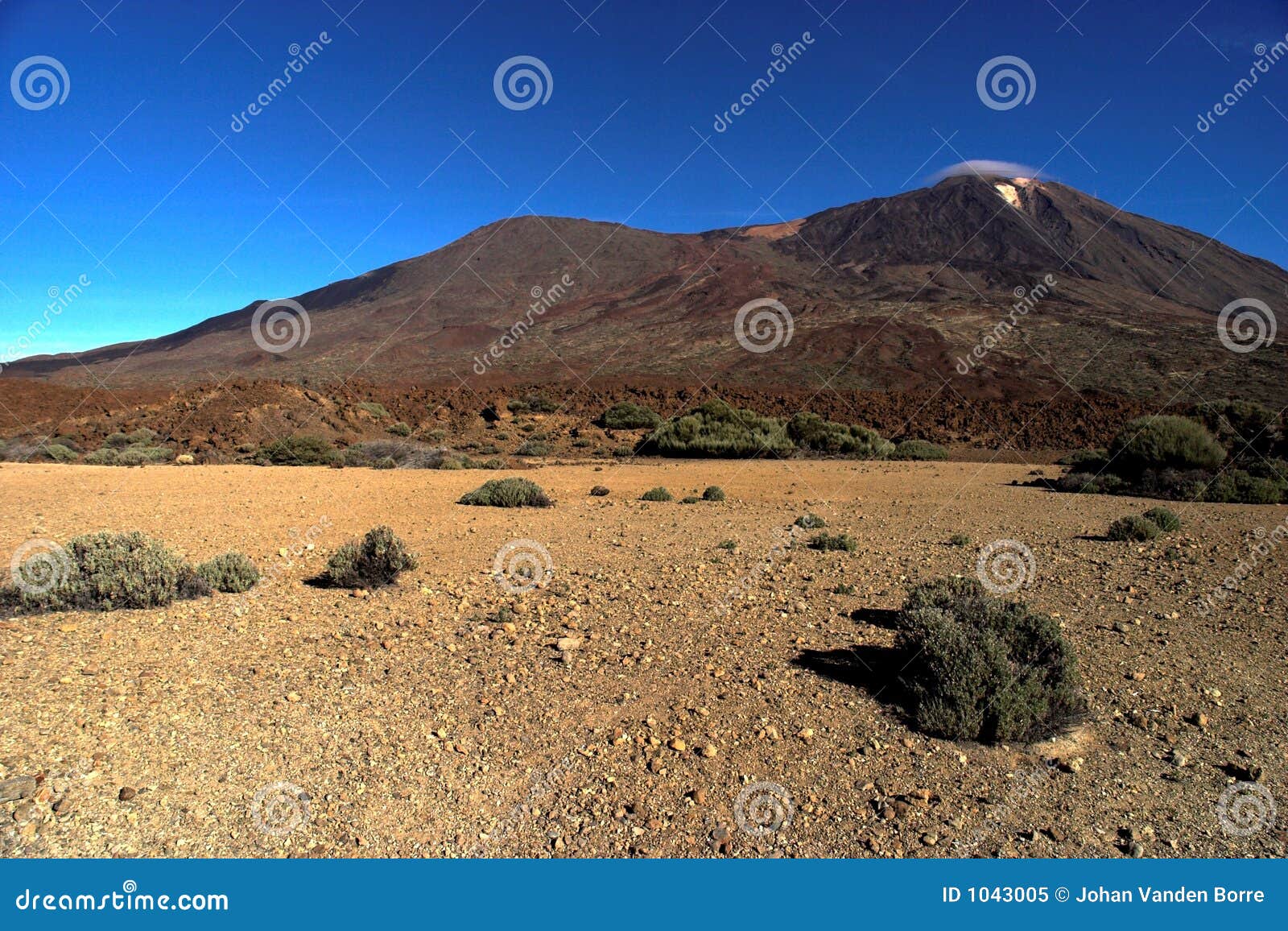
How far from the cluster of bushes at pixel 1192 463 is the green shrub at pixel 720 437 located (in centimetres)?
766

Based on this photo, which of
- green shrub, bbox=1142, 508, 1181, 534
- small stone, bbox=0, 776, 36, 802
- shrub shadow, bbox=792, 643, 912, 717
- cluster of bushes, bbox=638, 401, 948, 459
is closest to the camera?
small stone, bbox=0, 776, 36, 802

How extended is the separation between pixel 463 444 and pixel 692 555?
50.6 feet

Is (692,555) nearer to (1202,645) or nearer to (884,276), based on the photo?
(1202,645)

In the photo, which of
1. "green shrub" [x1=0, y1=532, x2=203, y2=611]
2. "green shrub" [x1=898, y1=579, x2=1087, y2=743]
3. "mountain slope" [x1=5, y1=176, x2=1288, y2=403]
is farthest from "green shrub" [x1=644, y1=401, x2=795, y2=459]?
"mountain slope" [x1=5, y1=176, x2=1288, y2=403]

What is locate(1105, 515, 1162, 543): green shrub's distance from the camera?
796cm

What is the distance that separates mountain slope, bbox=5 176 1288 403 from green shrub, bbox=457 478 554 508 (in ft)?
97.0

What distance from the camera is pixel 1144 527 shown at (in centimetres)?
796

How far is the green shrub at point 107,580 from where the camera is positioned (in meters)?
5.31

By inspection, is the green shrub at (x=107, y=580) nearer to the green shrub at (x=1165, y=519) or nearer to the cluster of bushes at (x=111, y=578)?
the cluster of bushes at (x=111, y=578)

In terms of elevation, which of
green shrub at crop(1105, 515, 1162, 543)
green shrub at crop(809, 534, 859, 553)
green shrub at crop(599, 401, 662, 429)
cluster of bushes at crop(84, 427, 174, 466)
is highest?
green shrub at crop(599, 401, 662, 429)

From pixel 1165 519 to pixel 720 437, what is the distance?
12.2 m

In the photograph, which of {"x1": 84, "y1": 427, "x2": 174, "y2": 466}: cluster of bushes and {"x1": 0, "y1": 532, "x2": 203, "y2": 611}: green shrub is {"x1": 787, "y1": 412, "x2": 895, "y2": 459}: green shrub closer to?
{"x1": 0, "y1": 532, "x2": 203, "y2": 611}: green shrub

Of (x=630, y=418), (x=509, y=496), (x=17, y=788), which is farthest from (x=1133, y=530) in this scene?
(x=630, y=418)

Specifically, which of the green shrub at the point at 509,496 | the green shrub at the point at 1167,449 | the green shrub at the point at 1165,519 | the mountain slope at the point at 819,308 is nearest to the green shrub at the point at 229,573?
the green shrub at the point at 509,496
